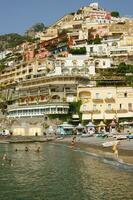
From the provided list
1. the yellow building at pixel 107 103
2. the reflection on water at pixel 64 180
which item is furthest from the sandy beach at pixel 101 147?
the yellow building at pixel 107 103

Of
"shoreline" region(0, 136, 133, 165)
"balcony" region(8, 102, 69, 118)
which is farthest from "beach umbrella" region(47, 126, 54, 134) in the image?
"shoreline" region(0, 136, 133, 165)

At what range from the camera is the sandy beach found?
48825 millimetres

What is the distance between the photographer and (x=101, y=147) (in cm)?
6184

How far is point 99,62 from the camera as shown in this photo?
109688mm

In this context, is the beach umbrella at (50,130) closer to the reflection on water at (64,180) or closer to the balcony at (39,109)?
the balcony at (39,109)

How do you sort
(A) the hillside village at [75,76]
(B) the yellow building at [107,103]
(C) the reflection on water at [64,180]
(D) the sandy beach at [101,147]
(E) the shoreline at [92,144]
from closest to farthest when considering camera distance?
(C) the reflection on water at [64,180]
(D) the sandy beach at [101,147]
(E) the shoreline at [92,144]
(B) the yellow building at [107,103]
(A) the hillside village at [75,76]

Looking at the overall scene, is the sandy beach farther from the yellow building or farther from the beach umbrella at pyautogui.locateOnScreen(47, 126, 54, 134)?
the yellow building

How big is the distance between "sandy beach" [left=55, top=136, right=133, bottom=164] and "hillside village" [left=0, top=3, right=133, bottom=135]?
1342 cm

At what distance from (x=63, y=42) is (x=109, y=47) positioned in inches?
721

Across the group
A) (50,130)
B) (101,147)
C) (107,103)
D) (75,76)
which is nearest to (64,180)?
(101,147)

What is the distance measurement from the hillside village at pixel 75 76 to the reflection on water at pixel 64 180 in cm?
3917

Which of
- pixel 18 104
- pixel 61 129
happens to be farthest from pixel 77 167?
pixel 18 104

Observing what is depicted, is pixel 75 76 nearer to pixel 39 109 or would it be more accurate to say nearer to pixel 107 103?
pixel 107 103

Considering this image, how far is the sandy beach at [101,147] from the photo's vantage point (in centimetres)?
4883
